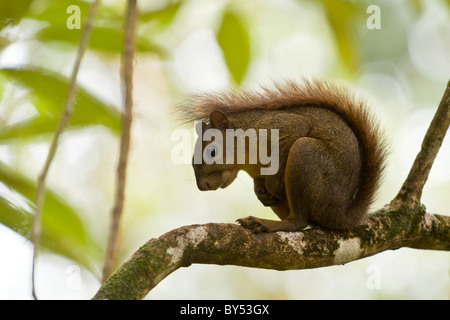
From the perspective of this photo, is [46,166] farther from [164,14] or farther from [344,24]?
[344,24]

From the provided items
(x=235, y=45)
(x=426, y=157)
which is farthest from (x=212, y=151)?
(x=426, y=157)

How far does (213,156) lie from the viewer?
2652 mm

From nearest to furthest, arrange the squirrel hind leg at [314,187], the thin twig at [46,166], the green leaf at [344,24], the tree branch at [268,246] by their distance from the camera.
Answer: the tree branch at [268,246] → the thin twig at [46,166] → the squirrel hind leg at [314,187] → the green leaf at [344,24]

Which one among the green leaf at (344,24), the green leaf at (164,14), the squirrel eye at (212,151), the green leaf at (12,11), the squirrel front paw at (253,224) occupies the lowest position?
the squirrel front paw at (253,224)

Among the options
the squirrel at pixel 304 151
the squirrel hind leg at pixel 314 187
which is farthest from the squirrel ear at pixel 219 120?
the squirrel hind leg at pixel 314 187

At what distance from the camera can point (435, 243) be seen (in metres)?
2.61

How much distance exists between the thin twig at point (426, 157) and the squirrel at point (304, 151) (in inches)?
6.2

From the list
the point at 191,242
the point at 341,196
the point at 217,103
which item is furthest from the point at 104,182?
the point at 191,242

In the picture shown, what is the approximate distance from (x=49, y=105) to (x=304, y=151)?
1.18 m

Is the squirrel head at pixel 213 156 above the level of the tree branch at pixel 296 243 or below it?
above

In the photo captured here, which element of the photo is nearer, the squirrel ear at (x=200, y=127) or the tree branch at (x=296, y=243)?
the tree branch at (x=296, y=243)

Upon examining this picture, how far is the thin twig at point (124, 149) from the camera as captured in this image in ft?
6.83

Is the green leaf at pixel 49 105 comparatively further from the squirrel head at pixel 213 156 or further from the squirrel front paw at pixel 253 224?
the squirrel front paw at pixel 253 224

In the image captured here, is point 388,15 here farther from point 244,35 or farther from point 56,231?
point 56,231
